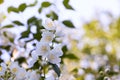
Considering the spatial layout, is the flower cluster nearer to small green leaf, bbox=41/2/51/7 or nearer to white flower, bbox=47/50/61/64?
white flower, bbox=47/50/61/64

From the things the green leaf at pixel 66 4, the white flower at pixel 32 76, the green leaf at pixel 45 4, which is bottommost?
the white flower at pixel 32 76

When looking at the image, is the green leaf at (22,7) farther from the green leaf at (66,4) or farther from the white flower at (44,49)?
the white flower at (44,49)

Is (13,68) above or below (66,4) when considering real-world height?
below

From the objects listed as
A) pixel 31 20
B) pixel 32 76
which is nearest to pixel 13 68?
pixel 32 76

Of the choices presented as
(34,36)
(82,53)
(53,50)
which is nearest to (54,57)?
(53,50)

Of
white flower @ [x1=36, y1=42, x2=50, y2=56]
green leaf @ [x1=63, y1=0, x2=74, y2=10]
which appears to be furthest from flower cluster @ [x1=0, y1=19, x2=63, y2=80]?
green leaf @ [x1=63, y1=0, x2=74, y2=10]

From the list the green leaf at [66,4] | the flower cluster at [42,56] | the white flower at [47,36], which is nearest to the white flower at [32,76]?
the flower cluster at [42,56]

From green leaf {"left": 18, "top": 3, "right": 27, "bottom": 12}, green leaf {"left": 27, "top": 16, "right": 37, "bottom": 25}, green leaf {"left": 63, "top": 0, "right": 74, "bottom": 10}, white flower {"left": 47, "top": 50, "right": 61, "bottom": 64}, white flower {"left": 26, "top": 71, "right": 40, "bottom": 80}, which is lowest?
white flower {"left": 26, "top": 71, "right": 40, "bottom": 80}

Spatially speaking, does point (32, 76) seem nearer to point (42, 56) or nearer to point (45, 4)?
point (42, 56)

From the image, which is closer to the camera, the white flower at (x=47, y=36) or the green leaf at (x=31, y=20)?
the white flower at (x=47, y=36)

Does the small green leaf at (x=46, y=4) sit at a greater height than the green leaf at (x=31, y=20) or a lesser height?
greater

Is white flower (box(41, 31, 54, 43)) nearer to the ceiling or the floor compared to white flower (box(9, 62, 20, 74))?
nearer to the ceiling

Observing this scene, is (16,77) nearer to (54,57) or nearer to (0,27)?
(54,57)
